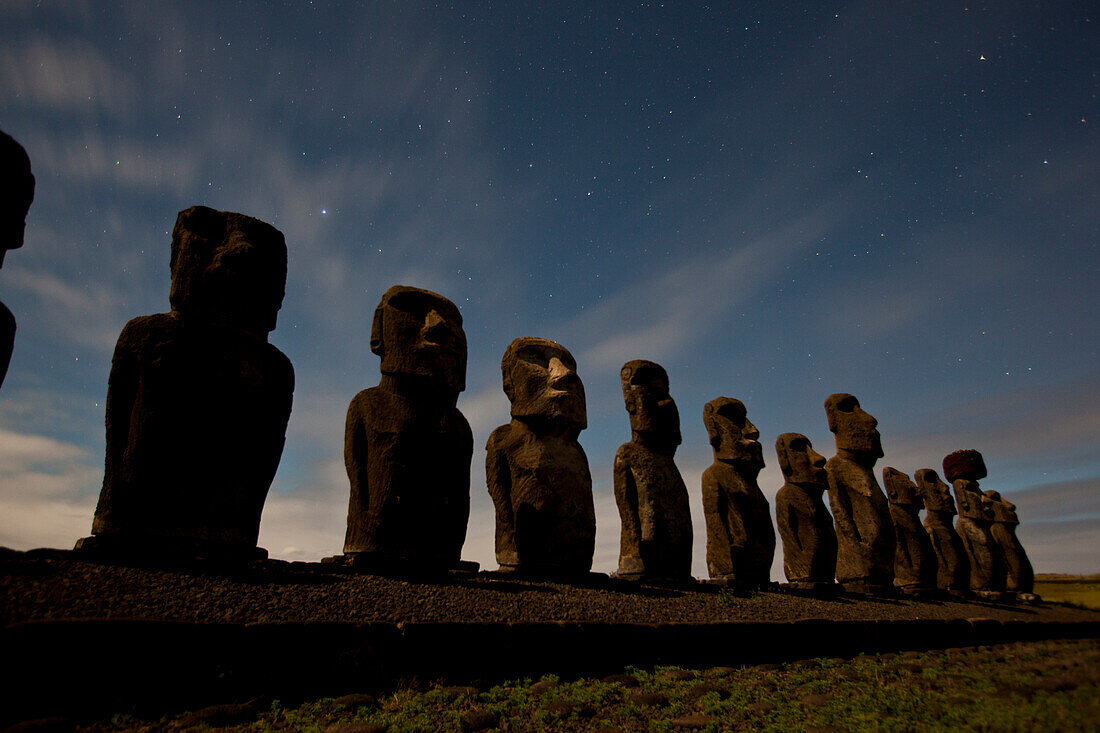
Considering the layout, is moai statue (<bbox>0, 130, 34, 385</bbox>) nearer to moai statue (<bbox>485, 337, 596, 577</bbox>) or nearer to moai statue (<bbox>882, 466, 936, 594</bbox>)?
moai statue (<bbox>485, 337, 596, 577</bbox>)

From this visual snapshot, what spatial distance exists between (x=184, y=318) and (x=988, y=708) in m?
6.63

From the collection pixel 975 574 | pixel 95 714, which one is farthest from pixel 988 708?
pixel 975 574

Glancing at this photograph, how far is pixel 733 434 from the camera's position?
11531 mm

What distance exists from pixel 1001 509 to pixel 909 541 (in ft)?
19.5

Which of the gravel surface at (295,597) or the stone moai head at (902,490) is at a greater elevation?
the stone moai head at (902,490)

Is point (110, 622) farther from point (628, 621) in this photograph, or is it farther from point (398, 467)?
point (628, 621)

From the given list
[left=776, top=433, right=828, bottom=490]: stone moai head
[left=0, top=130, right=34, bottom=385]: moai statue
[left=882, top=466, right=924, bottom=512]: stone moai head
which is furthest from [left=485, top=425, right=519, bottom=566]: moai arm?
[left=882, top=466, right=924, bottom=512]: stone moai head

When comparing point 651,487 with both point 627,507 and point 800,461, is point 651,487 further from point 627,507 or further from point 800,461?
point 800,461

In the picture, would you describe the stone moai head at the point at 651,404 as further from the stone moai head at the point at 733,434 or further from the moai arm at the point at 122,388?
the moai arm at the point at 122,388

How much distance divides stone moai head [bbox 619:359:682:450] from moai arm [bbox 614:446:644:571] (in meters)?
0.51

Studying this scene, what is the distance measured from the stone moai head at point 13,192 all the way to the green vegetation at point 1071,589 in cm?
2239

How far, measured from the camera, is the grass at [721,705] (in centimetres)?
347

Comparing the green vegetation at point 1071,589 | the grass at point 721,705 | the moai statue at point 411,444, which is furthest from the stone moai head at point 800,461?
the green vegetation at point 1071,589

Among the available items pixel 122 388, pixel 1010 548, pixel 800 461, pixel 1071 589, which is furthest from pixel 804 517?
pixel 1071 589
